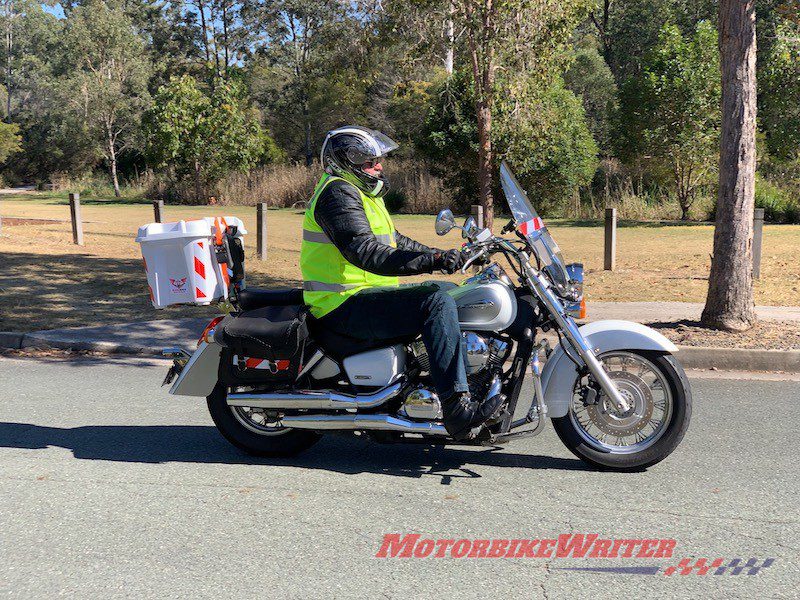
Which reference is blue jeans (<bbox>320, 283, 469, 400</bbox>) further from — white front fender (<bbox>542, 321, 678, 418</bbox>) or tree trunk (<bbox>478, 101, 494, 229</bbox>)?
tree trunk (<bbox>478, 101, 494, 229</bbox>)

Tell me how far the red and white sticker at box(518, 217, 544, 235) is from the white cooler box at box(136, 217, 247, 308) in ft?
5.72

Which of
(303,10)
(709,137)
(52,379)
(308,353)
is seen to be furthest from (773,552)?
(303,10)

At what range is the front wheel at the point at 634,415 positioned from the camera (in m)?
4.95

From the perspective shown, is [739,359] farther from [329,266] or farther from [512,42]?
[512,42]

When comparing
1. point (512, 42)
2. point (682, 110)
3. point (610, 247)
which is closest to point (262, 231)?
point (512, 42)

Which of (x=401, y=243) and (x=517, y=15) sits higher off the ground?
(x=517, y=15)

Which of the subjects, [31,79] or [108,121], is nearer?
[108,121]

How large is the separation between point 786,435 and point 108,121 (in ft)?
169

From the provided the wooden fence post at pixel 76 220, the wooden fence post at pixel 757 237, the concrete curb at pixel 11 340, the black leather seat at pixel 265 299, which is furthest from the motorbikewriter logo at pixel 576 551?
the wooden fence post at pixel 76 220

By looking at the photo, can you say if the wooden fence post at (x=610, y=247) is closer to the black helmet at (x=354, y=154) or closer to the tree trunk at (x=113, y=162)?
the black helmet at (x=354, y=154)

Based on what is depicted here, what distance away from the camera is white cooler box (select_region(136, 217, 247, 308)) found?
5180 mm

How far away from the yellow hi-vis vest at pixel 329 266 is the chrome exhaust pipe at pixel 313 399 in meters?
0.46

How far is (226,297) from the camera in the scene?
17.4 ft

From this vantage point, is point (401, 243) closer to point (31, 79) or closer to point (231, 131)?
point (231, 131)
